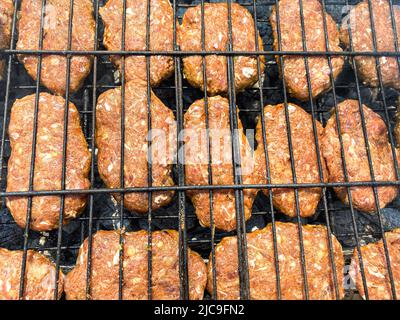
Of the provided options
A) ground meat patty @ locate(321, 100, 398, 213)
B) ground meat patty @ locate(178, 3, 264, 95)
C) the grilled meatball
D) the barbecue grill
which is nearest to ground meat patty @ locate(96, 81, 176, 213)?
the barbecue grill

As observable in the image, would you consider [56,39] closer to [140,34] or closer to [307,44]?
[140,34]

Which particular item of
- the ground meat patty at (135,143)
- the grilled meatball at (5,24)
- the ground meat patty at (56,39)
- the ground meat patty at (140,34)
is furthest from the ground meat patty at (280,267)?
the grilled meatball at (5,24)

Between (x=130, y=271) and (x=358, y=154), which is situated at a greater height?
(x=358, y=154)

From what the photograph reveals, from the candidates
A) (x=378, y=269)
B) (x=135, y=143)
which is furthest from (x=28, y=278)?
(x=378, y=269)

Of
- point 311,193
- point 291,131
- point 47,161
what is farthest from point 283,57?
point 47,161

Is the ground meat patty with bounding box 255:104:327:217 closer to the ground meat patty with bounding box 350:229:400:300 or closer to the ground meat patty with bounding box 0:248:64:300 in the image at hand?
the ground meat patty with bounding box 350:229:400:300
